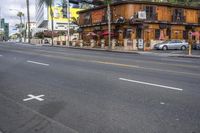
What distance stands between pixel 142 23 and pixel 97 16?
9.83 metres

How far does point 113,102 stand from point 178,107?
1.59m

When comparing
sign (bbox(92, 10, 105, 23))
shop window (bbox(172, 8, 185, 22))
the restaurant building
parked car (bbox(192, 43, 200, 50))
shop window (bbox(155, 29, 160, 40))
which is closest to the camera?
parked car (bbox(192, 43, 200, 50))

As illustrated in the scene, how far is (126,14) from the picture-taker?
158ft

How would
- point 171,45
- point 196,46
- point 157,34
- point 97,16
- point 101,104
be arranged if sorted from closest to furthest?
point 101,104 < point 171,45 < point 196,46 < point 157,34 < point 97,16

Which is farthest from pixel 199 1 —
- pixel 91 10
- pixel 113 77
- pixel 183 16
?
pixel 113 77

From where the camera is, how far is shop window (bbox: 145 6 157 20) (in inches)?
1938

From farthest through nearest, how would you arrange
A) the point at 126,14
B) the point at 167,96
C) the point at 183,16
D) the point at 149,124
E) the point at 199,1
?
the point at 199,1 < the point at 183,16 < the point at 126,14 < the point at 167,96 < the point at 149,124

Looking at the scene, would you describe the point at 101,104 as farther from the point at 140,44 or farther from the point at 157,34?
the point at 157,34

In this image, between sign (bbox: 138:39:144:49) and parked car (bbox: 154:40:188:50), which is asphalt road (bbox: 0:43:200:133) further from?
parked car (bbox: 154:40:188:50)

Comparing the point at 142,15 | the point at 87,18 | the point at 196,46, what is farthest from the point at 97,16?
the point at 196,46

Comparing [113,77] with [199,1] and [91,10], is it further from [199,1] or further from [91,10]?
[199,1]

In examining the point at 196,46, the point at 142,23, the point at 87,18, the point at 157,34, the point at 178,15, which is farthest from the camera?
the point at 87,18

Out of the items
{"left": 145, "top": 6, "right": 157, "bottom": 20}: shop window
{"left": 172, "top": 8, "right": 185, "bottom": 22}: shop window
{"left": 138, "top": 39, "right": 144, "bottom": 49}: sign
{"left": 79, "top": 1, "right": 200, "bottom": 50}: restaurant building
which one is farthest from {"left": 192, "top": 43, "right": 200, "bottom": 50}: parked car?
{"left": 138, "top": 39, "right": 144, "bottom": 49}: sign

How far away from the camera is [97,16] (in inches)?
2172
